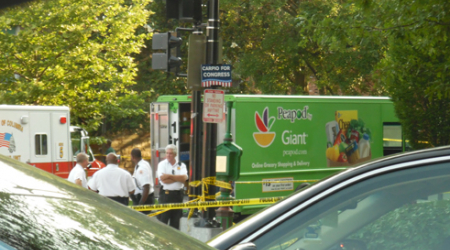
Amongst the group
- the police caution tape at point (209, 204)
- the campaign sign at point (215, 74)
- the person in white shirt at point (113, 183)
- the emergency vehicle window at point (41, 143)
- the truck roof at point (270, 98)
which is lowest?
the police caution tape at point (209, 204)

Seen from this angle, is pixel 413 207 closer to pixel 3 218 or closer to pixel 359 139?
pixel 3 218

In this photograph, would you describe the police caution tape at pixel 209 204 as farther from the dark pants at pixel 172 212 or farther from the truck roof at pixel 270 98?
the truck roof at pixel 270 98

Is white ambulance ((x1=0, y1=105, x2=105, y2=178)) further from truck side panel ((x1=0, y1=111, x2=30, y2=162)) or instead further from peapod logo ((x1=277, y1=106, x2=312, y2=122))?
peapod logo ((x1=277, y1=106, x2=312, y2=122))

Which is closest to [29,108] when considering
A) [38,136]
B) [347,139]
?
[38,136]

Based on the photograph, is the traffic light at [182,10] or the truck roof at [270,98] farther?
the truck roof at [270,98]

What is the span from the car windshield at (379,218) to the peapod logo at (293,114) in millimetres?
10498

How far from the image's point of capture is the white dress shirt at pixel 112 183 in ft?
31.7

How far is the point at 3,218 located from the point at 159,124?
552 inches

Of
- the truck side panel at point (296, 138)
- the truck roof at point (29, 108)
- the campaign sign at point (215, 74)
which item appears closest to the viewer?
the campaign sign at point (215, 74)

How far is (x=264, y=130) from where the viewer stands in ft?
41.7

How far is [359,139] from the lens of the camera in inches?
579

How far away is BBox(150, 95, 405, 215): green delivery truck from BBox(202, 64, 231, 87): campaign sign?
2770mm

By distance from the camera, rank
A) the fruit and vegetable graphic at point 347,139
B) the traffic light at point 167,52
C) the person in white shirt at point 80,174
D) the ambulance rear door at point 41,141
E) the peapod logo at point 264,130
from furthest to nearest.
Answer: the ambulance rear door at point 41,141
the fruit and vegetable graphic at point 347,139
the peapod logo at point 264,130
the person in white shirt at point 80,174
the traffic light at point 167,52

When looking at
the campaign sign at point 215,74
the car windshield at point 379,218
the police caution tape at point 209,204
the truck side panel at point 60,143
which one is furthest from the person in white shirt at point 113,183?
the car windshield at point 379,218
